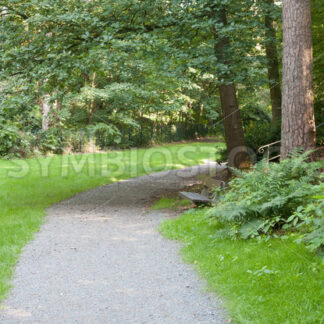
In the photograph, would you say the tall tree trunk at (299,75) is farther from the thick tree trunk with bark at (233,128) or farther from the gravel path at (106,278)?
the thick tree trunk with bark at (233,128)

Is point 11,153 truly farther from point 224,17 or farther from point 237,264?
point 237,264

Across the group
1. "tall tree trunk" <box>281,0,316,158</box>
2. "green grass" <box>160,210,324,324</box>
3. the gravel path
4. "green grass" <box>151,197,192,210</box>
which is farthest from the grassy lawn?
"tall tree trunk" <box>281,0,316,158</box>

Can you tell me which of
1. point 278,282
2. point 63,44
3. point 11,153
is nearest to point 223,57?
point 63,44

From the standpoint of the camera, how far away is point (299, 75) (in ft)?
25.2

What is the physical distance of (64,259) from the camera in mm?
6660

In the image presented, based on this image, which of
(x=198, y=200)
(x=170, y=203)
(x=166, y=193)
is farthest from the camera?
(x=166, y=193)

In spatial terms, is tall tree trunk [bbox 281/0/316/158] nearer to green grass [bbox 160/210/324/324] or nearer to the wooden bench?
the wooden bench

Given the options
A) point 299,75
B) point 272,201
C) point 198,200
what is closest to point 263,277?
point 272,201

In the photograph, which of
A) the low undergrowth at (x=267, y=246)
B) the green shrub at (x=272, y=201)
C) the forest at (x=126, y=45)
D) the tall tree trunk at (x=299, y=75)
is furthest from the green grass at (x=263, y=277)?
the forest at (x=126, y=45)

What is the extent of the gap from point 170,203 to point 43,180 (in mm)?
6697

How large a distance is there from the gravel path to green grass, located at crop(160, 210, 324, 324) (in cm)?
25

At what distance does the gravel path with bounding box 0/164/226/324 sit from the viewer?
452cm

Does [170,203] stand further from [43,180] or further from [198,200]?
[43,180]

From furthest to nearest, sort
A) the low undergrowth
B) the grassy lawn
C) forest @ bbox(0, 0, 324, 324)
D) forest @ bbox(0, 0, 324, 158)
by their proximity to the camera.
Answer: forest @ bbox(0, 0, 324, 158) → the grassy lawn → forest @ bbox(0, 0, 324, 324) → the low undergrowth
